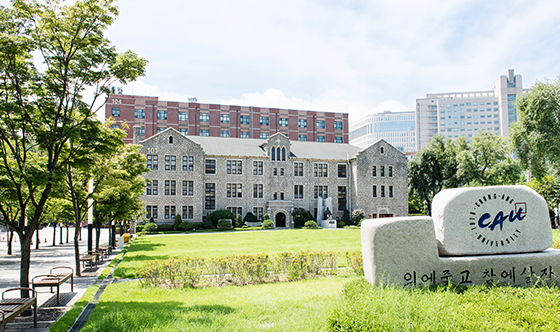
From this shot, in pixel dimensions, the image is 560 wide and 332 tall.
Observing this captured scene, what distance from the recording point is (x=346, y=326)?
6.46 meters

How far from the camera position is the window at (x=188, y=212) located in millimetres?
49250

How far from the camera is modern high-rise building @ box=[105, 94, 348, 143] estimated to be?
76.5 m

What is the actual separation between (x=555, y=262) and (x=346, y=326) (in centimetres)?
680

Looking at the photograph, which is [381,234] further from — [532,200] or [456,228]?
[532,200]

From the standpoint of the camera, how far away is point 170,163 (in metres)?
49.5

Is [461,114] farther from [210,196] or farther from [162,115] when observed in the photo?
[210,196]

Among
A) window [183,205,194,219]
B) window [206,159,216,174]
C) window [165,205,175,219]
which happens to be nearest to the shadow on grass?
window [165,205,175,219]

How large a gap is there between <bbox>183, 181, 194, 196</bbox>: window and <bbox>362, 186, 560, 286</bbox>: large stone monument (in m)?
41.8

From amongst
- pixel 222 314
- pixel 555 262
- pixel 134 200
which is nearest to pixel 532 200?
pixel 555 262

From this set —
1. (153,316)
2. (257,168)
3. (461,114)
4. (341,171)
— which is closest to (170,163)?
(257,168)

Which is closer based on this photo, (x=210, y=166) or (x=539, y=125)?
(x=539, y=125)

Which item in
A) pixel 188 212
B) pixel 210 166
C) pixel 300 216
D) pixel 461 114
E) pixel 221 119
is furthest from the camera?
pixel 461 114

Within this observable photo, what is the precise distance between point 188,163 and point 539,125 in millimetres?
37694

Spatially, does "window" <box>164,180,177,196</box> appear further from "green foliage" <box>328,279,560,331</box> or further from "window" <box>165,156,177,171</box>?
"green foliage" <box>328,279,560,331</box>
